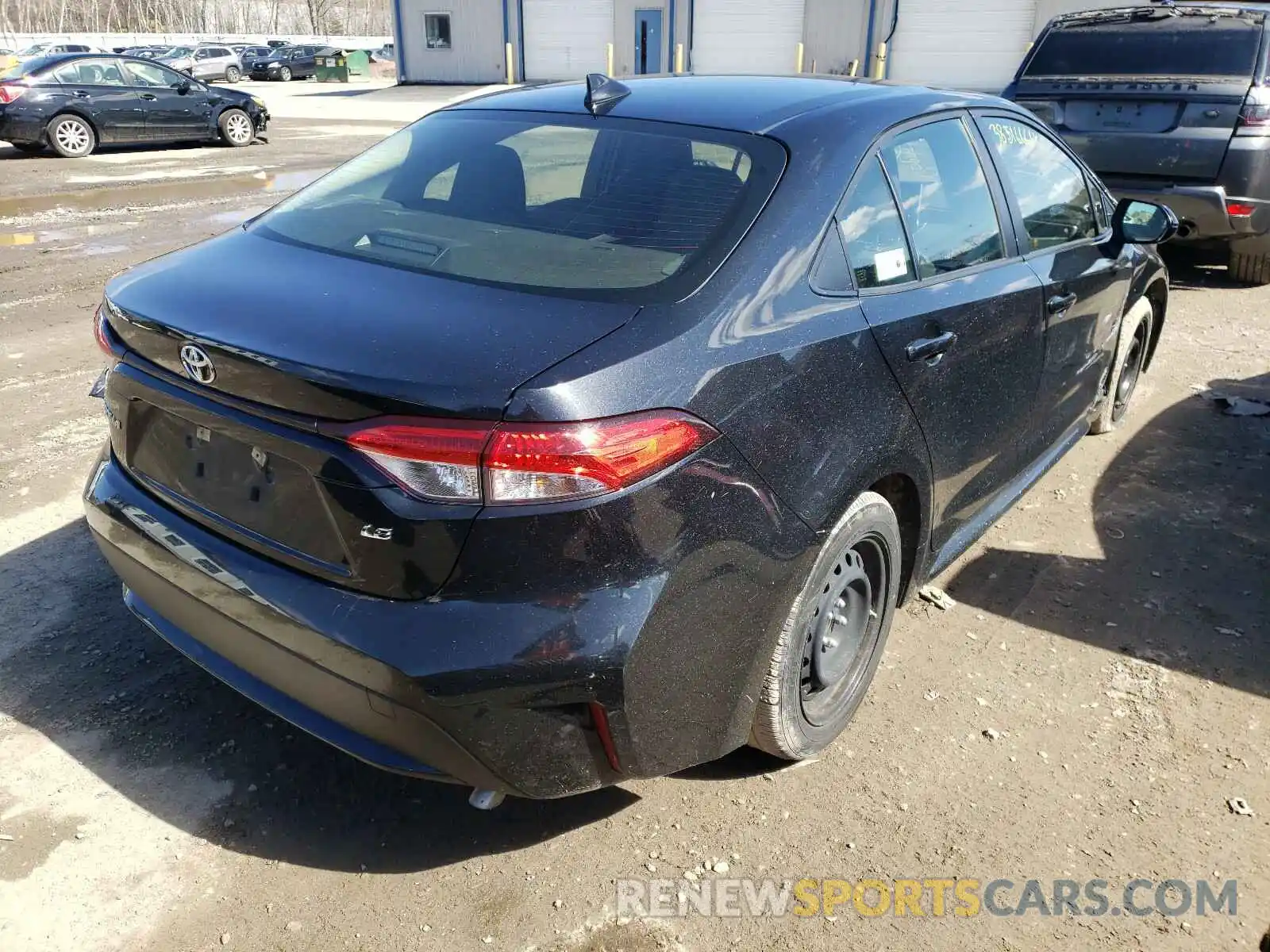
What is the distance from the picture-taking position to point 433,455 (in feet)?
6.20

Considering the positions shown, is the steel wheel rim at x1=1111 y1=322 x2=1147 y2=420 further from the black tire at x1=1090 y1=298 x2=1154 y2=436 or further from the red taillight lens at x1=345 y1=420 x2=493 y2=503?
the red taillight lens at x1=345 y1=420 x2=493 y2=503

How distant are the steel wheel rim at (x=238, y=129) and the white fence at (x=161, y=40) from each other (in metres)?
40.1

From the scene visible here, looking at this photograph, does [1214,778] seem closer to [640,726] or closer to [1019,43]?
[640,726]

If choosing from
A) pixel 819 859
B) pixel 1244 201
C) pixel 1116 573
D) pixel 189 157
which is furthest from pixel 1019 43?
pixel 819 859

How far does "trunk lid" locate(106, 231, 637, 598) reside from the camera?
6.33 ft

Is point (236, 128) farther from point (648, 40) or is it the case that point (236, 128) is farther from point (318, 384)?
point (648, 40)

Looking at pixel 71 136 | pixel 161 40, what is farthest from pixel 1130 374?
pixel 161 40

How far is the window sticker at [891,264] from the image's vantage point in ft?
8.71

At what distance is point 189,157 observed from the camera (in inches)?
625

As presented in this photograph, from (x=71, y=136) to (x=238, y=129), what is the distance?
9.51ft

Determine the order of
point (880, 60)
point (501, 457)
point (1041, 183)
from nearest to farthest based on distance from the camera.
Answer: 1. point (501, 457)
2. point (1041, 183)
3. point (880, 60)

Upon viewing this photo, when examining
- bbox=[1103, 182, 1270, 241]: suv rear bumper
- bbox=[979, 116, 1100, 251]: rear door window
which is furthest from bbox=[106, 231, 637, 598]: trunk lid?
bbox=[1103, 182, 1270, 241]: suv rear bumper

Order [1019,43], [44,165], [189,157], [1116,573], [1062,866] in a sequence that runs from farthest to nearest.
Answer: [1019,43] → [189,157] → [44,165] → [1116,573] → [1062,866]

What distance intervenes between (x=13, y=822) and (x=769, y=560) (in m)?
1.99
